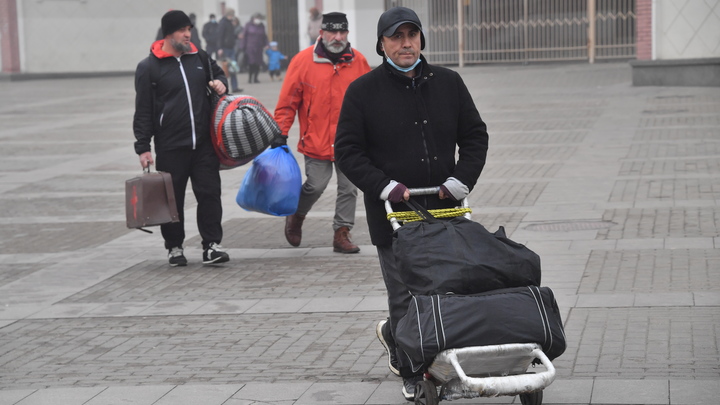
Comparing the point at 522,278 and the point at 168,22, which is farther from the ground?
the point at 168,22

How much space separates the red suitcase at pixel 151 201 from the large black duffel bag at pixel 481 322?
427 cm

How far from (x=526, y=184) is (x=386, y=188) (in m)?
7.04

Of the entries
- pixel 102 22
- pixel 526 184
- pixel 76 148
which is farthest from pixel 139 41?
pixel 526 184

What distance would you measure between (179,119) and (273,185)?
0.86 metres

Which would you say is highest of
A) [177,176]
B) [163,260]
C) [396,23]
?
[396,23]

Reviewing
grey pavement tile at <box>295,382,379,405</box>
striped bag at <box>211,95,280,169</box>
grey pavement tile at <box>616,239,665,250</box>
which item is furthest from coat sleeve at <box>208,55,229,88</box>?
grey pavement tile at <box>295,382,379,405</box>

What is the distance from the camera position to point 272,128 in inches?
341

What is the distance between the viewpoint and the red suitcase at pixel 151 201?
8.50 metres

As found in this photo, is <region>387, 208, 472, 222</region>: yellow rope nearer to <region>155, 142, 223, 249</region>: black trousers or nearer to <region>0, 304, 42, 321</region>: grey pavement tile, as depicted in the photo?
<region>0, 304, 42, 321</region>: grey pavement tile

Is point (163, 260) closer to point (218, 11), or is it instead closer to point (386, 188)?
point (386, 188)

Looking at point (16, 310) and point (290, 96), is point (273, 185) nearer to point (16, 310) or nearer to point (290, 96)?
point (290, 96)

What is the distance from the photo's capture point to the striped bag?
28.0ft

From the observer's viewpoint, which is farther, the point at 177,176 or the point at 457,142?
the point at 177,176

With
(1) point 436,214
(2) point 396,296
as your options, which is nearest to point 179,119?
(2) point 396,296
